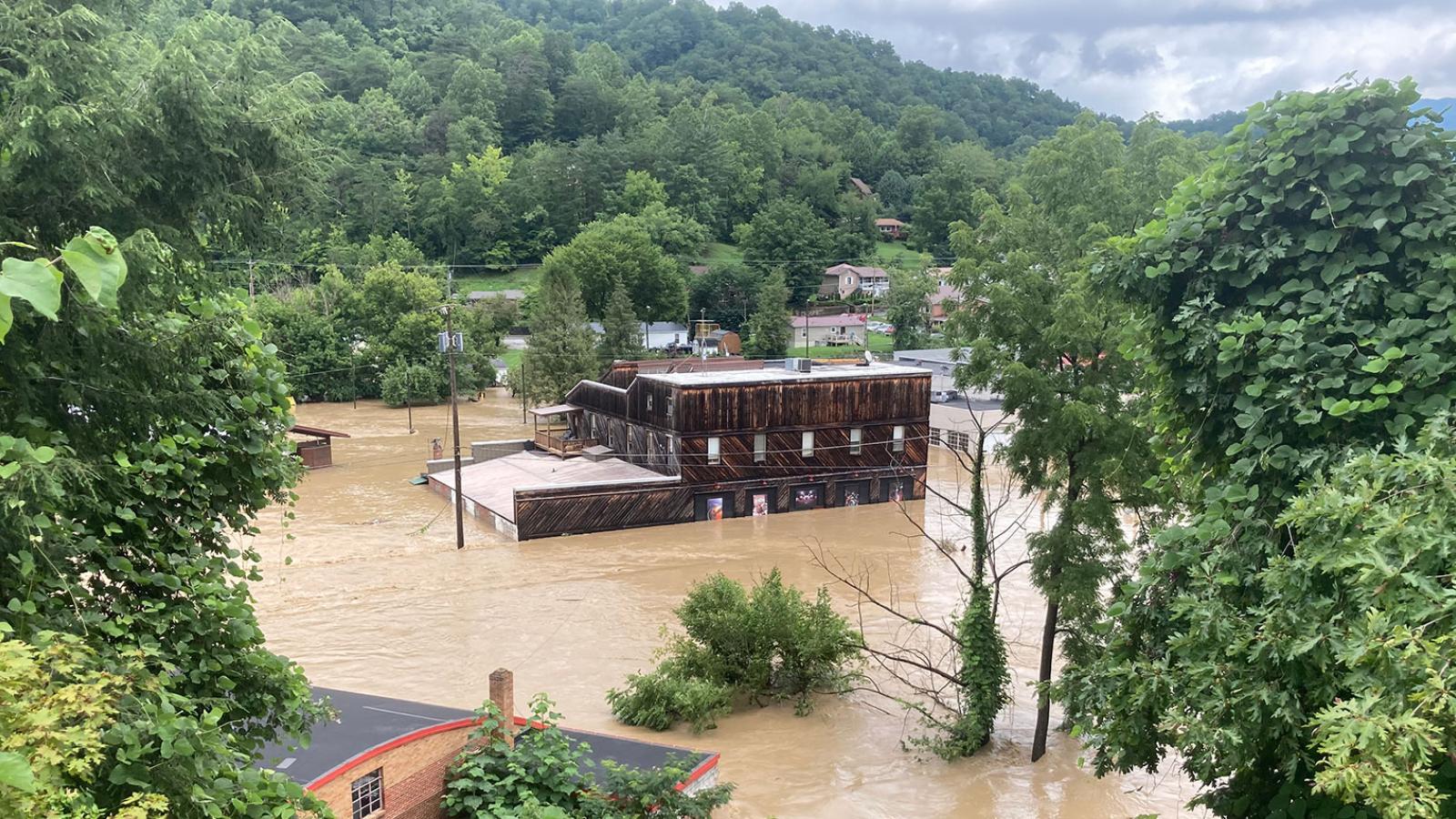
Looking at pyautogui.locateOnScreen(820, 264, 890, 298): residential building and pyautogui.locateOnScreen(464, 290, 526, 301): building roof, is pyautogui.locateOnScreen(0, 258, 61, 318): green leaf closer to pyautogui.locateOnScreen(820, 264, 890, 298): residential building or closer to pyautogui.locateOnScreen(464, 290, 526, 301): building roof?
pyautogui.locateOnScreen(464, 290, 526, 301): building roof

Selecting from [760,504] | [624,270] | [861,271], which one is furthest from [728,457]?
[861,271]

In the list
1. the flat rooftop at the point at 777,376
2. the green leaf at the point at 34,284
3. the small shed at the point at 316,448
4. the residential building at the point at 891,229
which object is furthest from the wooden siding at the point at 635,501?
the residential building at the point at 891,229

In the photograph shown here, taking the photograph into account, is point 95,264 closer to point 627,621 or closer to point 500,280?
point 627,621

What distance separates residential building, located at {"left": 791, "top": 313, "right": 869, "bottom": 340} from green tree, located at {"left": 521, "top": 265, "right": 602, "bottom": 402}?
24407mm

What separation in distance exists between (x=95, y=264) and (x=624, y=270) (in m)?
64.8

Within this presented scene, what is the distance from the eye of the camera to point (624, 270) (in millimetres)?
65875

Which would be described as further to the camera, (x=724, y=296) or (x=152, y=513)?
(x=724, y=296)

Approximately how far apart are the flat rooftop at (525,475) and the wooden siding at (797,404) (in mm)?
2101

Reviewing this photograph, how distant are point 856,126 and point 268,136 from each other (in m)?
122

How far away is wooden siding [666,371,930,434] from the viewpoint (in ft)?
102

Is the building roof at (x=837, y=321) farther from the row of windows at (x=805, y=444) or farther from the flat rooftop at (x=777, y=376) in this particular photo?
the row of windows at (x=805, y=444)

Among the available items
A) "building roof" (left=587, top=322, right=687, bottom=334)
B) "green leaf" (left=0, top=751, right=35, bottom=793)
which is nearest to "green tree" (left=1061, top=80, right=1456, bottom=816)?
"green leaf" (left=0, top=751, right=35, bottom=793)

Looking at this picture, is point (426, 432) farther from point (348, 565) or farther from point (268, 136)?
point (268, 136)

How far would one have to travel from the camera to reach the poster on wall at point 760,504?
32.0 meters
